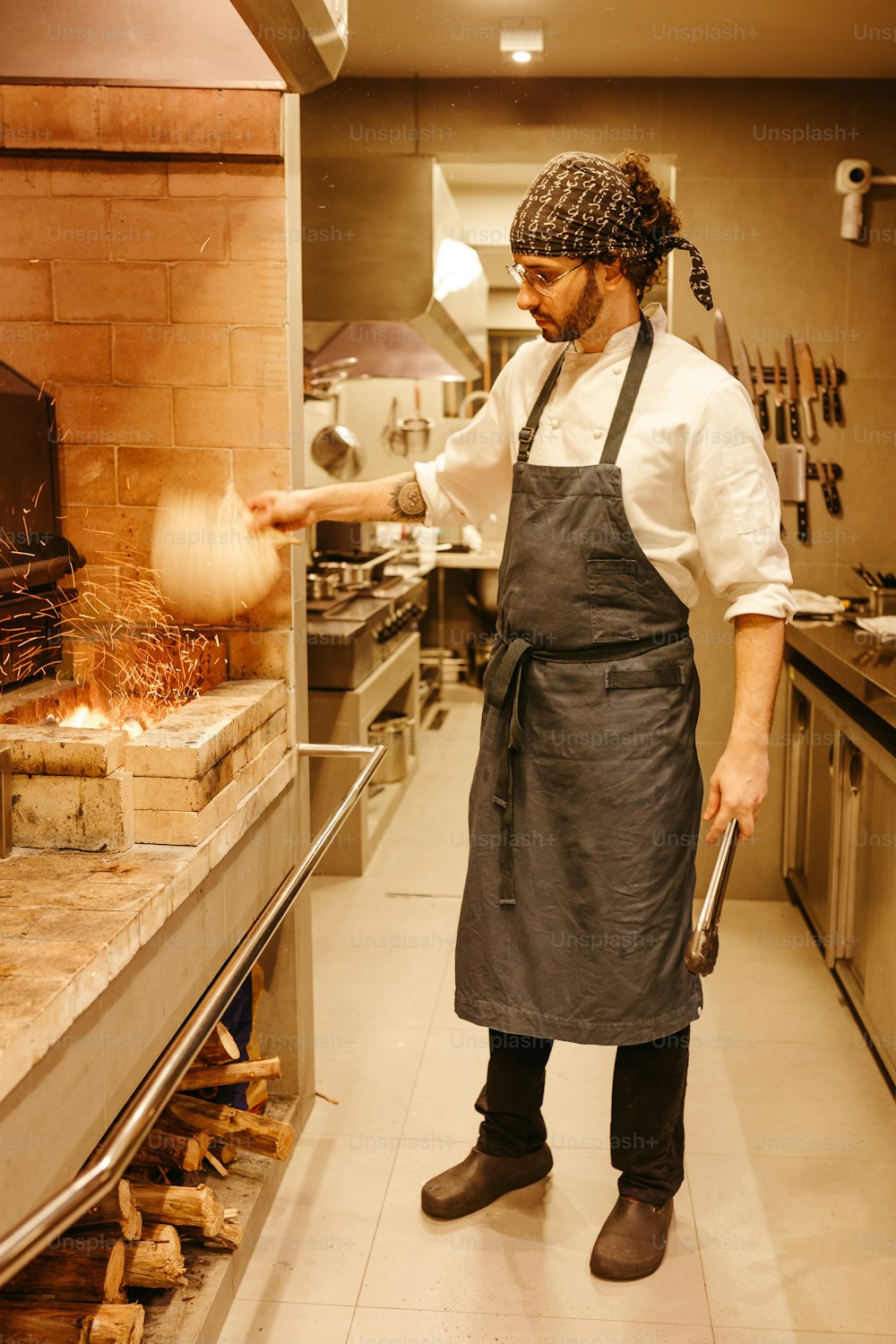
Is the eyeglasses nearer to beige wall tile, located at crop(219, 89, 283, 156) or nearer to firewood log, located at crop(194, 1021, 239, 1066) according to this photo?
beige wall tile, located at crop(219, 89, 283, 156)

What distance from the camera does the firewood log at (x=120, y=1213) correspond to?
1757 millimetres

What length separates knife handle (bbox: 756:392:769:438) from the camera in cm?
358

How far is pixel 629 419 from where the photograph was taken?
1885 mm

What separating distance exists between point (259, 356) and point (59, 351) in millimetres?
361

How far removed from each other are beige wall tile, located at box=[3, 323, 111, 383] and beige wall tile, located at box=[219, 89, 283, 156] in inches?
16.2

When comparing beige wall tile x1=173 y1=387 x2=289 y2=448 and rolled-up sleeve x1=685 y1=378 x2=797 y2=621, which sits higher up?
beige wall tile x1=173 y1=387 x2=289 y2=448

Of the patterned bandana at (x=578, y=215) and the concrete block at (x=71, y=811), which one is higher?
the patterned bandana at (x=578, y=215)

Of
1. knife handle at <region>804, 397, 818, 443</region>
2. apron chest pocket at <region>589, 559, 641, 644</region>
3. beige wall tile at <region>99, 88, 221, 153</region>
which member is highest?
beige wall tile at <region>99, 88, 221, 153</region>

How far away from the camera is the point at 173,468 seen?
2186 mm

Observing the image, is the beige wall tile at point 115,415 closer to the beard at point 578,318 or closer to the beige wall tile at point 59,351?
the beige wall tile at point 59,351

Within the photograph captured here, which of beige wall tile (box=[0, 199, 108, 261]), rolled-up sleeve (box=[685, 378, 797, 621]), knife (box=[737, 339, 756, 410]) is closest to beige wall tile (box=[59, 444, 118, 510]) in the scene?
beige wall tile (box=[0, 199, 108, 261])

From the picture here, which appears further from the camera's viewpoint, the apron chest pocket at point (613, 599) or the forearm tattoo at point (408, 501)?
the forearm tattoo at point (408, 501)

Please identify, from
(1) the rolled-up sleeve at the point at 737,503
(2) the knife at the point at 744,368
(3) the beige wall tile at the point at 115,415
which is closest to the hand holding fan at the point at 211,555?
(3) the beige wall tile at the point at 115,415

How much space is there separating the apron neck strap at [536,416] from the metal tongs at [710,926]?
28.1 inches
